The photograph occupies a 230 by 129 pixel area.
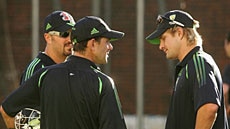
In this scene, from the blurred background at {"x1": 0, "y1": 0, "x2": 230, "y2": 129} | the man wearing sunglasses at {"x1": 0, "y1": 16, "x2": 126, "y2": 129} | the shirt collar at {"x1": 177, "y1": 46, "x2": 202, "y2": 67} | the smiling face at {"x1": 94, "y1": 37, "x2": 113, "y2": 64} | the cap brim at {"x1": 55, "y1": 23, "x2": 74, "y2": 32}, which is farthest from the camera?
the blurred background at {"x1": 0, "y1": 0, "x2": 230, "y2": 129}

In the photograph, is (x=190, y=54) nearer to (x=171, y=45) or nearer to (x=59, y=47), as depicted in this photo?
(x=171, y=45)

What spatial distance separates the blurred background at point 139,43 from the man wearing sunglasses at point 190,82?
4.62 m

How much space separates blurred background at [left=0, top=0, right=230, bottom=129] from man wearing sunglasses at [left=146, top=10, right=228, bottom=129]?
15.2 feet

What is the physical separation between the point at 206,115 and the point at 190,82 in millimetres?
281

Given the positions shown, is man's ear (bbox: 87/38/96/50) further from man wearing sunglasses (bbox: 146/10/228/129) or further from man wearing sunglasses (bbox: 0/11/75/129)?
man wearing sunglasses (bbox: 0/11/75/129)

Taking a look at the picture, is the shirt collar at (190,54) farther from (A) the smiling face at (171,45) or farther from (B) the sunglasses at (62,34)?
(B) the sunglasses at (62,34)

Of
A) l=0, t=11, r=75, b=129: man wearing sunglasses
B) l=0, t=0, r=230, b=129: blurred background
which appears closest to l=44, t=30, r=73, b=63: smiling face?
l=0, t=11, r=75, b=129: man wearing sunglasses

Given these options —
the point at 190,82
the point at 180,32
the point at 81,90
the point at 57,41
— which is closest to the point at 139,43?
the point at 57,41

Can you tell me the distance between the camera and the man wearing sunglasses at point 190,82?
573 centimetres

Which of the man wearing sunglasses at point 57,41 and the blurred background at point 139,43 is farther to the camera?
the blurred background at point 139,43

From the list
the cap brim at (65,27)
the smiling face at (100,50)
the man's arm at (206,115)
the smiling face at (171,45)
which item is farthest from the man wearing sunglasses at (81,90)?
the cap brim at (65,27)

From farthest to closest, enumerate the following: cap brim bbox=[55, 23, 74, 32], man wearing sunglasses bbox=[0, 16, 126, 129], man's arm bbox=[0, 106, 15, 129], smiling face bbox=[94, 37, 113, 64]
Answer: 1. cap brim bbox=[55, 23, 74, 32]
2. man's arm bbox=[0, 106, 15, 129]
3. smiling face bbox=[94, 37, 113, 64]
4. man wearing sunglasses bbox=[0, 16, 126, 129]

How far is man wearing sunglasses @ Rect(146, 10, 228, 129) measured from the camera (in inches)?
226

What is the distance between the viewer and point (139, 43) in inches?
424
